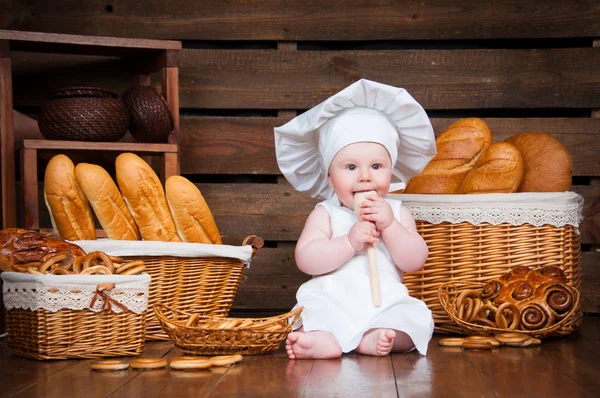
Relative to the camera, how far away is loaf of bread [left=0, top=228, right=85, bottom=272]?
2.28 metres

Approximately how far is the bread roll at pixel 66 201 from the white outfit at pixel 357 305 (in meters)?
0.90

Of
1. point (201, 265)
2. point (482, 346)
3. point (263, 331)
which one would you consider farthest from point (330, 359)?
point (201, 265)

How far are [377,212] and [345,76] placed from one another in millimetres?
1374

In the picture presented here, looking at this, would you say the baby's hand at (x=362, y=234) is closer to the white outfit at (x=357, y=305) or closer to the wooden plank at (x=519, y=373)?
the white outfit at (x=357, y=305)

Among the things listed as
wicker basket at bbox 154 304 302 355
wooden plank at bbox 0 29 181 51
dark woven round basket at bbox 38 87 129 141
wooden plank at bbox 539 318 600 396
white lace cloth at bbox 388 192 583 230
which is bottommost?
wooden plank at bbox 539 318 600 396

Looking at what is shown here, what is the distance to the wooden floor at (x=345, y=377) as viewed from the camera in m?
1.75

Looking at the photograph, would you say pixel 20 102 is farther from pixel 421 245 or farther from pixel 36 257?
pixel 421 245

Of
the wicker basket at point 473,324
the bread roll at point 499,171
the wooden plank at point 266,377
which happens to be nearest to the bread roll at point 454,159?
the bread roll at point 499,171

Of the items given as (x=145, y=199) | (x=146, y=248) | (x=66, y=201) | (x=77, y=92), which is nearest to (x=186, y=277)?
(x=146, y=248)

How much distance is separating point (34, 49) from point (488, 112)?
2162mm

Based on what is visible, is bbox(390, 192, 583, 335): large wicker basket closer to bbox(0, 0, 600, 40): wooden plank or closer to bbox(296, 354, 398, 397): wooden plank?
bbox(296, 354, 398, 397): wooden plank

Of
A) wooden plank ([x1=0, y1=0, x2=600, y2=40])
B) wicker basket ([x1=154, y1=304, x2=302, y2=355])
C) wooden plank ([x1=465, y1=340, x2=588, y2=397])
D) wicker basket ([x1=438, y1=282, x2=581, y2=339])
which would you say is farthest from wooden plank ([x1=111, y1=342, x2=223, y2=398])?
wooden plank ([x1=0, y1=0, x2=600, y2=40])

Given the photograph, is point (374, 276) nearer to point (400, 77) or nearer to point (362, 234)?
point (362, 234)

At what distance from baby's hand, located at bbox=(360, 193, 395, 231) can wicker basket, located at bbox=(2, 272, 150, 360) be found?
73 cm
